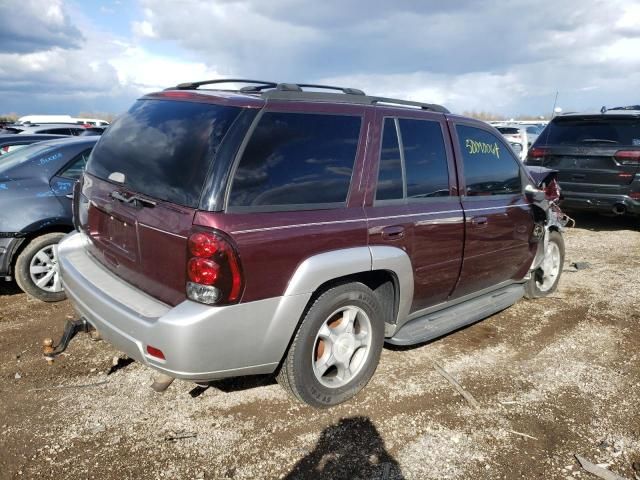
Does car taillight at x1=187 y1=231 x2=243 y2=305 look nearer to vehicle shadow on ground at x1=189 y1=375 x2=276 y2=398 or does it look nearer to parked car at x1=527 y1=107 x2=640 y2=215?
vehicle shadow on ground at x1=189 y1=375 x2=276 y2=398

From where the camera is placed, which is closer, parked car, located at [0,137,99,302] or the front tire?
the front tire

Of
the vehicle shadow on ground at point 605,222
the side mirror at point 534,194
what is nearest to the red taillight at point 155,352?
the side mirror at point 534,194

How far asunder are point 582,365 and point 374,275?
6.43 ft

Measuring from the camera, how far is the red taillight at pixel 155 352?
2.48 m

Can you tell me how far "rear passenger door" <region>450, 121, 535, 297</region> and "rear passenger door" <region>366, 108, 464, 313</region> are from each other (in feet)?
0.51

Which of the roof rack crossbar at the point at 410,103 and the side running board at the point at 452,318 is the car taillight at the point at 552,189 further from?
the roof rack crossbar at the point at 410,103

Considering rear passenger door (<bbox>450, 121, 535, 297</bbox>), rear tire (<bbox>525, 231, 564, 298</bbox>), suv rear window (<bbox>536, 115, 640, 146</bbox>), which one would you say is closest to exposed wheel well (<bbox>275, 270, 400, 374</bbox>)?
rear passenger door (<bbox>450, 121, 535, 297</bbox>)

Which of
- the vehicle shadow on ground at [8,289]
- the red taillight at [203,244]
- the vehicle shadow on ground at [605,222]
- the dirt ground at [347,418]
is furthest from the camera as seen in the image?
the vehicle shadow on ground at [605,222]

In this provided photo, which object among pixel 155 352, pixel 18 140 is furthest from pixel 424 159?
pixel 18 140

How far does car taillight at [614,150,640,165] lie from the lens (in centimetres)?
716

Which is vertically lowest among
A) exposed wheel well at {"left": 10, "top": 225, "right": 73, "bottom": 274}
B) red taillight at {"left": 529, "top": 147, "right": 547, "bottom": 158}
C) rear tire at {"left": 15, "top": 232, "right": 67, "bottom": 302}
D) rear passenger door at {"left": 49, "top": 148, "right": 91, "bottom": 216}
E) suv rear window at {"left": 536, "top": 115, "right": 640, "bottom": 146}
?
rear tire at {"left": 15, "top": 232, "right": 67, "bottom": 302}

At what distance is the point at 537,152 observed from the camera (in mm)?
8188

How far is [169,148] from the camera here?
106 inches

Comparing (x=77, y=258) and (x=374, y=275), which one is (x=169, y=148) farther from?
(x=374, y=275)
